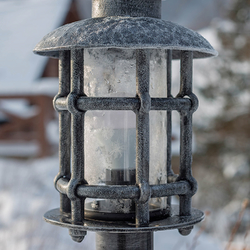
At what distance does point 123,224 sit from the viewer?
100 centimetres

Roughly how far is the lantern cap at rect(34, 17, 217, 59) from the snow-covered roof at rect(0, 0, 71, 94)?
7.69 meters

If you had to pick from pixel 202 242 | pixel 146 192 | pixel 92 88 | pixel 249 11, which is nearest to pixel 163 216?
pixel 146 192

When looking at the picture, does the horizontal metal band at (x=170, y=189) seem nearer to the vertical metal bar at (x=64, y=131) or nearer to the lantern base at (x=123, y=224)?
the lantern base at (x=123, y=224)

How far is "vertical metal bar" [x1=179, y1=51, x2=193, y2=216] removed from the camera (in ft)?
3.52

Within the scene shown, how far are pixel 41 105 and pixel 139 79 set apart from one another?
7745 mm

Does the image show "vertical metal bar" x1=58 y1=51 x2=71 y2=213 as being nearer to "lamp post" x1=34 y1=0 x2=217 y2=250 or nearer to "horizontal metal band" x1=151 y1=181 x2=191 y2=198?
"lamp post" x1=34 y1=0 x2=217 y2=250

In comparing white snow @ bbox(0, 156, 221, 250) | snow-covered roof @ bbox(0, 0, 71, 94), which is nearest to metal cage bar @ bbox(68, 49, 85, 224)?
white snow @ bbox(0, 156, 221, 250)

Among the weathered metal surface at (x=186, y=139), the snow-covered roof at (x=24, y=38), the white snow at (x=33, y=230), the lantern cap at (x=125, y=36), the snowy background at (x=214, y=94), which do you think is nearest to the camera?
the lantern cap at (x=125, y=36)

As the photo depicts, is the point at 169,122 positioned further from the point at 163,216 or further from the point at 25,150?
the point at 25,150

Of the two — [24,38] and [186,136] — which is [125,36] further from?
Answer: [24,38]

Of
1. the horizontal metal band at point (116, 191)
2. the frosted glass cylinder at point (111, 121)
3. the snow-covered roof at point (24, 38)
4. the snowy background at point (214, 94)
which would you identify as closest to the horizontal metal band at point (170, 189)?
the horizontal metal band at point (116, 191)

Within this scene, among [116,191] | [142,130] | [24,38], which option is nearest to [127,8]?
[142,130]

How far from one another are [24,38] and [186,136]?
8.90 m

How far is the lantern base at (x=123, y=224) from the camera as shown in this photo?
950 millimetres
